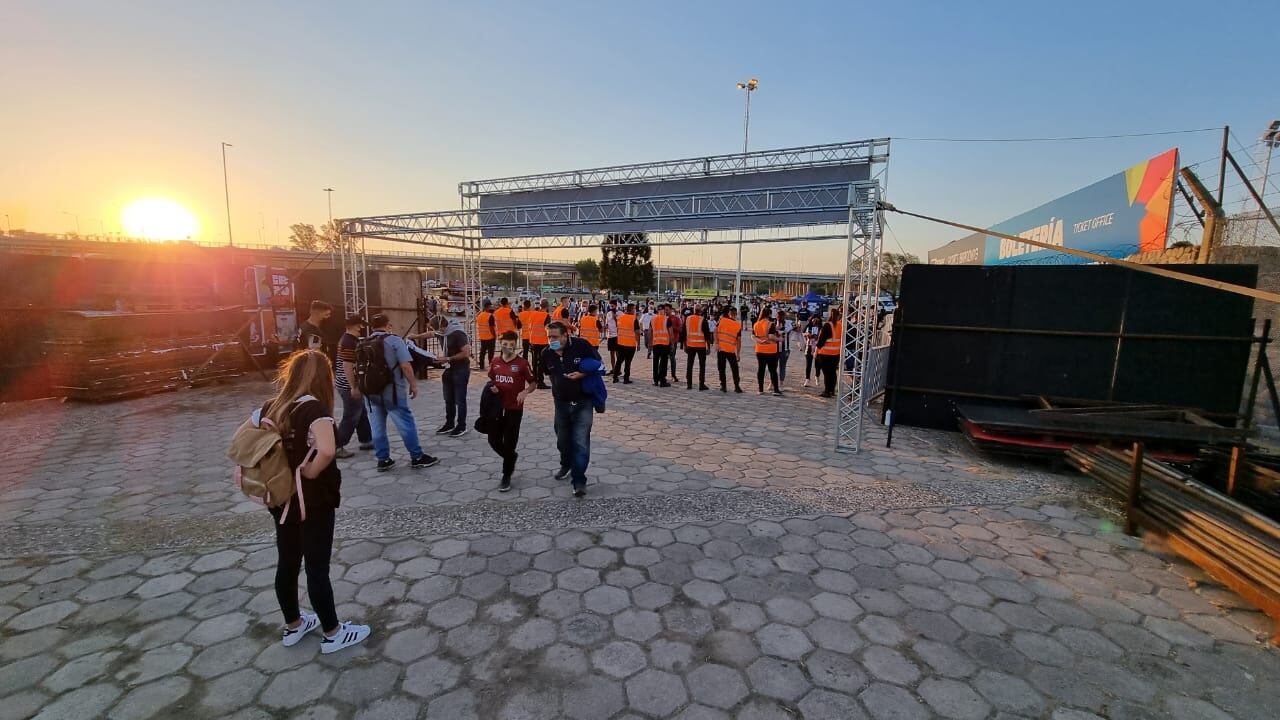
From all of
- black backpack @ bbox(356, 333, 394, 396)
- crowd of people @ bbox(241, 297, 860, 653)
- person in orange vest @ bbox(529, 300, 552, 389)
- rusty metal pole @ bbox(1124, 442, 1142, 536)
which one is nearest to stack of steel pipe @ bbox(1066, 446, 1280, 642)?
rusty metal pole @ bbox(1124, 442, 1142, 536)

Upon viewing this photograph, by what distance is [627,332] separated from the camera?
11.3 meters

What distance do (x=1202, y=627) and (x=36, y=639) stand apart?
6.86 metres

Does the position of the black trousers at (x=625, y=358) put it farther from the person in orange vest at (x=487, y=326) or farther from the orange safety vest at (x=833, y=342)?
the orange safety vest at (x=833, y=342)

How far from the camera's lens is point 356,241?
575 inches

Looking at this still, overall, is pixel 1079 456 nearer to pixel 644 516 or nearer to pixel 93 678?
pixel 644 516

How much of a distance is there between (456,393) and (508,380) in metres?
2.44

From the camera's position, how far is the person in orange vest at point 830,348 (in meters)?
10.3

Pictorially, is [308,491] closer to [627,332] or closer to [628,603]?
[628,603]

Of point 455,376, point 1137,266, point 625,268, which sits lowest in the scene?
point 455,376

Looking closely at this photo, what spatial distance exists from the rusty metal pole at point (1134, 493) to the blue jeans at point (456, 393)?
6.98 m

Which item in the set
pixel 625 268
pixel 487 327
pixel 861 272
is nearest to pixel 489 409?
pixel 861 272

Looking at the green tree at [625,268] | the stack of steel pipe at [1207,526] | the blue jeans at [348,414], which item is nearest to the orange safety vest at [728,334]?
the stack of steel pipe at [1207,526]

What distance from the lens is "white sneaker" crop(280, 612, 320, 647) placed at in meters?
2.85

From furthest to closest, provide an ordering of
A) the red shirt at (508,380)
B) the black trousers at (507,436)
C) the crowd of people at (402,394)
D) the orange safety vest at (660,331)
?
1. the orange safety vest at (660,331)
2. the black trousers at (507,436)
3. the red shirt at (508,380)
4. the crowd of people at (402,394)
